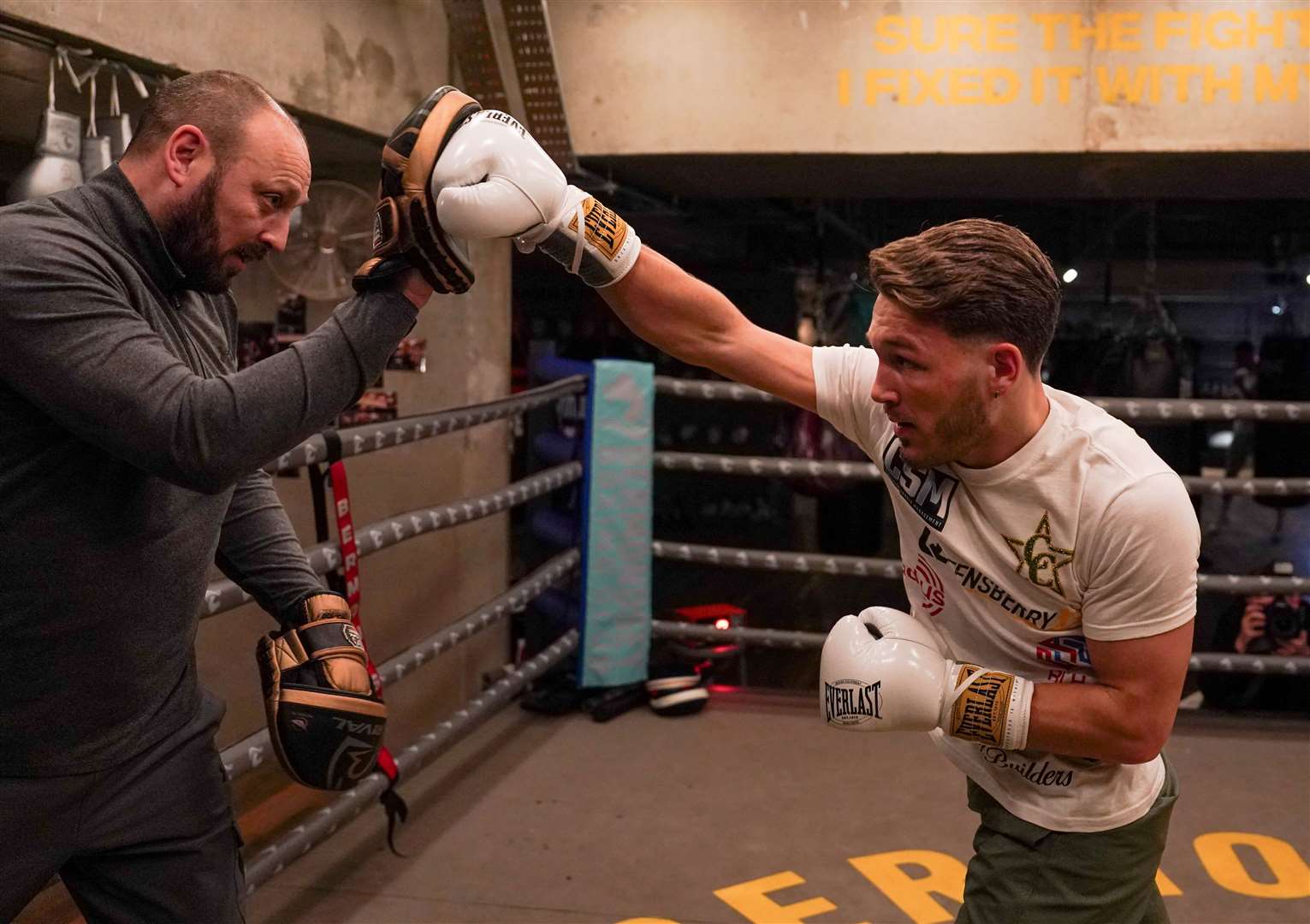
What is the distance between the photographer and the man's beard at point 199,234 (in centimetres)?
144

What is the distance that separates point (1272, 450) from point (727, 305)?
235 inches

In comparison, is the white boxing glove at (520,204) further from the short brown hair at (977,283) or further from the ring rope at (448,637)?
the ring rope at (448,637)

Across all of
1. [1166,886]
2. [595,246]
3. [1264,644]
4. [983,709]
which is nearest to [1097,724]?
Answer: [983,709]

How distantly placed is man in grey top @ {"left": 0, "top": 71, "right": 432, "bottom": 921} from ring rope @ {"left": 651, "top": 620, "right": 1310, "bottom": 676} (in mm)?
2654

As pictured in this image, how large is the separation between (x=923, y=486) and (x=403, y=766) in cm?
187

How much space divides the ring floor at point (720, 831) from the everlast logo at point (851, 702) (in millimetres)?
1085

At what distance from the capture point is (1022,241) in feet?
5.10

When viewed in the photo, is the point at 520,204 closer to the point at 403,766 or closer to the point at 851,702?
the point at 851,702

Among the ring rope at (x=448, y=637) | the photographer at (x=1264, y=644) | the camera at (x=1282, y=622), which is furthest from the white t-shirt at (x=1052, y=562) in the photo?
the camera at (x=1282, y=622)

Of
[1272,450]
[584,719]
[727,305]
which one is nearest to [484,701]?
[584,719]

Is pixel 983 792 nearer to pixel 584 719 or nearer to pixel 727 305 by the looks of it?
pixel 727 305

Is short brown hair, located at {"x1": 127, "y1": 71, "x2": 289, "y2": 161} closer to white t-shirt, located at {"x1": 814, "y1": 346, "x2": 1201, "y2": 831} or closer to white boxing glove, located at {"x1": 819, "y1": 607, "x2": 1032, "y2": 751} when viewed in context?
white t-shirt, located at {"x1": 814, "y1": 346, "x2": 1201, "y2": 831}

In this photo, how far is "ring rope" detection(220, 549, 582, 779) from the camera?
2289 mm

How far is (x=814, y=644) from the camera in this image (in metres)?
4.14
